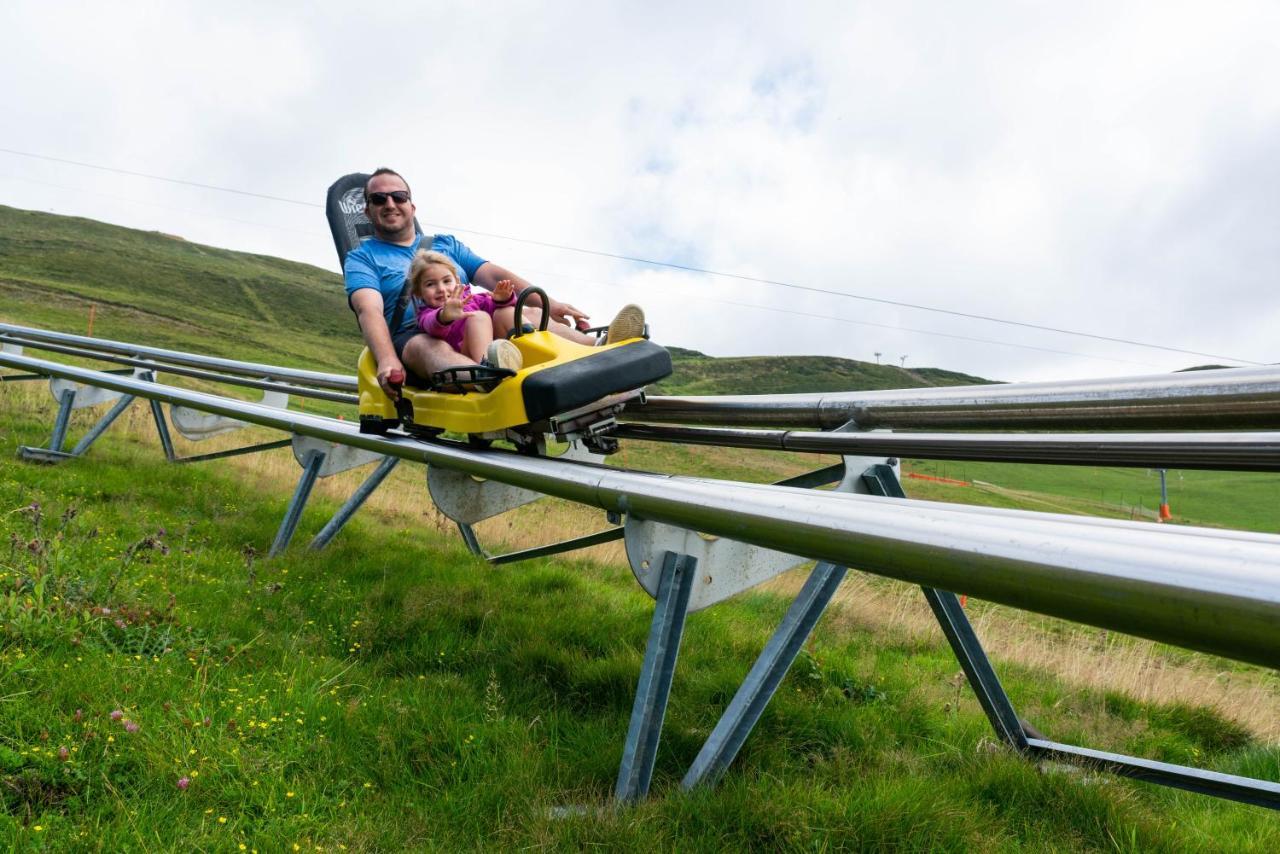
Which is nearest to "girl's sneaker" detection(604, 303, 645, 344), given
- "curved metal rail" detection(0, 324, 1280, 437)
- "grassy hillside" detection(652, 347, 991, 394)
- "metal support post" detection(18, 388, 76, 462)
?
"curved metal rail" detection(0, 324, 1280, 437)

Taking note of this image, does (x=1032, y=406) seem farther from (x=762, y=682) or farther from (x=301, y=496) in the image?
(x=301, y=496)

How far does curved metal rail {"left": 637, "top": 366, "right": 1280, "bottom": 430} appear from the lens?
1.62 meters

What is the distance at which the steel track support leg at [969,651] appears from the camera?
252 cm

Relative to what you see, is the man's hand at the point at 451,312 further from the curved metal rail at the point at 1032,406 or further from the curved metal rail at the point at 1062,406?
the curved metal rail at the point at 1062,406

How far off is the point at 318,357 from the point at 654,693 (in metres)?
69.3

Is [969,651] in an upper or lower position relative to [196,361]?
lower

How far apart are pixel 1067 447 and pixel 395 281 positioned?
334 cm

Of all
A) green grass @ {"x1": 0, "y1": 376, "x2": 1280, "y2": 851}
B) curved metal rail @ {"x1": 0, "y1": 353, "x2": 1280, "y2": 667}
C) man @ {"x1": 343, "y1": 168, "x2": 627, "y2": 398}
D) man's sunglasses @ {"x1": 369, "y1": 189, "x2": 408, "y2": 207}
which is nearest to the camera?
curved metal rail @ {"x1": 0, "y1": 353, "x2": 1280, "y2": 667}

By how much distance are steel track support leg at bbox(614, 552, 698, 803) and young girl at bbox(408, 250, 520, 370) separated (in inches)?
66.9

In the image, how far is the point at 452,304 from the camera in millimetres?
3615

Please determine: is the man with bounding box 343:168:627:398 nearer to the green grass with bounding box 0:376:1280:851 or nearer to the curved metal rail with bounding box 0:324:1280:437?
the curved metal rail with bounding box 0:324:1280:437

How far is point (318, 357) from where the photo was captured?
66.1 m

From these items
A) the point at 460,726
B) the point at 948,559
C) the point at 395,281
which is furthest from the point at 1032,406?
the point at 395,281

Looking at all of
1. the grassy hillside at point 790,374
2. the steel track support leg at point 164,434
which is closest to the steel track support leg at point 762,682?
the steel track support leg at point 164,434
